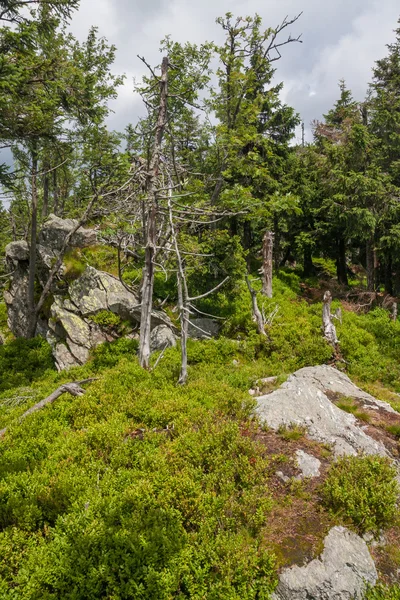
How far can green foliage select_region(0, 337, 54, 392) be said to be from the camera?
506 inches

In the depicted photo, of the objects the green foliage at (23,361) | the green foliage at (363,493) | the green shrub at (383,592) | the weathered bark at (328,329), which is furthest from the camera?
the weathered bark at (328,329)

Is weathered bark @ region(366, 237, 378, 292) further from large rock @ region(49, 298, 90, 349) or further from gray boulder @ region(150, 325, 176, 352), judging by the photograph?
large rock @ region(49, 298, 90, 349)

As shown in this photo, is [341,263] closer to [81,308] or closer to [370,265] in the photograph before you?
[370,265]

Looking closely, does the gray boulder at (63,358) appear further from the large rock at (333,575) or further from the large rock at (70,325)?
the large rock at (333,575)

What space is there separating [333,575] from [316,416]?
151 inches

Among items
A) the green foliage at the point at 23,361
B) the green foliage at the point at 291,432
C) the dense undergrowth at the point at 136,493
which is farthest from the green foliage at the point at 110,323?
the green foliage at the point at 291,432

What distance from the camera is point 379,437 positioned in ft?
24.1

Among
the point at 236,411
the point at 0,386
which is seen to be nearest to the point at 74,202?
the point at 0,386

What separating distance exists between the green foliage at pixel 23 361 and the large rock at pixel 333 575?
1165 centimetres

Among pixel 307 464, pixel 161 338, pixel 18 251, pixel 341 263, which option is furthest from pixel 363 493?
pixel 341 263

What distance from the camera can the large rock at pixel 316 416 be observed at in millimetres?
6902

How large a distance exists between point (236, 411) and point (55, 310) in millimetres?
9861

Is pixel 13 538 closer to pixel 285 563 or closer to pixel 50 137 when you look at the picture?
pixel 285 563

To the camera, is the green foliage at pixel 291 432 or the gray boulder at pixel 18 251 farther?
the gray boulder at pixel 18 251
